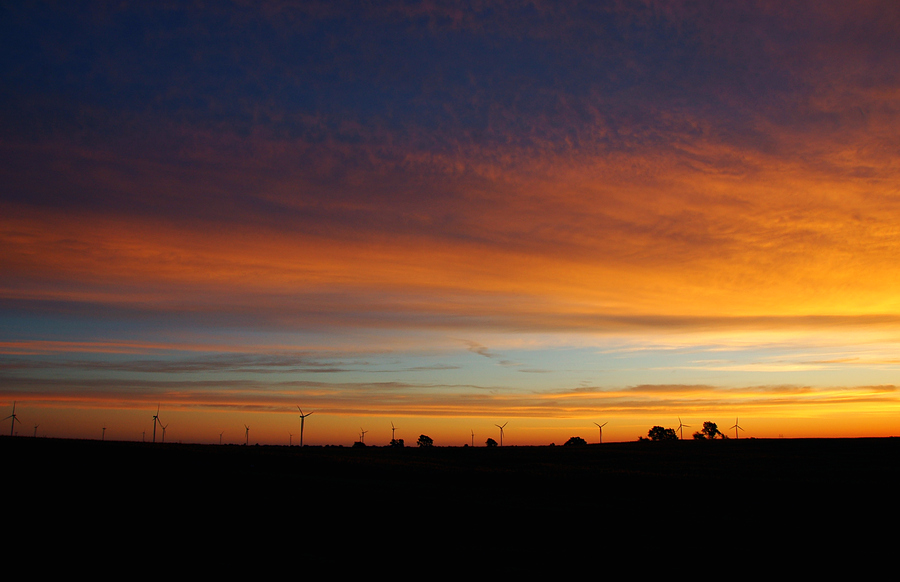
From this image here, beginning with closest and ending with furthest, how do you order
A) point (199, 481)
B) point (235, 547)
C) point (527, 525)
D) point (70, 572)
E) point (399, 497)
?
point (70, 572), point (235, 547), point (527, 525), point (399, 497), point (199, 481)

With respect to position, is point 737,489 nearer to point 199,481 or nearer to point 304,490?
point 304,490

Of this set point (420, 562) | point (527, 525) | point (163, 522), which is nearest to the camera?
point (420, 562)

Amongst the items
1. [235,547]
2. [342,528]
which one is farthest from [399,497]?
[235,547]

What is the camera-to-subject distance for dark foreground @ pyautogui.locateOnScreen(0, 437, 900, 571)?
1439 inches

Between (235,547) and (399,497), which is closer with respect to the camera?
(235,547)

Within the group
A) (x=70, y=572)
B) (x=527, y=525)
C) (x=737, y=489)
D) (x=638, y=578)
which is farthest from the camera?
(x=737, y=489)

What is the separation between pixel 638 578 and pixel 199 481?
48.0m

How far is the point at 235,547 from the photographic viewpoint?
33.5 m

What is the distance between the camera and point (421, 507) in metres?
51.2

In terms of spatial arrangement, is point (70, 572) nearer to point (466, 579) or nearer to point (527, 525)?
point (466, 579)

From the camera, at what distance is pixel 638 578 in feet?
94.9

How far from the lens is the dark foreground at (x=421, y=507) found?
3656cm

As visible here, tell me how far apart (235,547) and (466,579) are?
13.7m

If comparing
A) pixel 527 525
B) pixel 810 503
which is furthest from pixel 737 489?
pixel 527 525
